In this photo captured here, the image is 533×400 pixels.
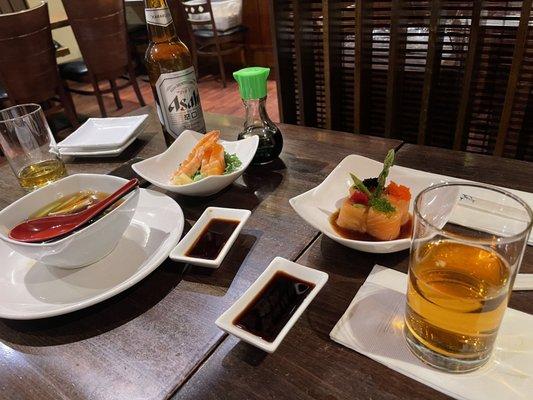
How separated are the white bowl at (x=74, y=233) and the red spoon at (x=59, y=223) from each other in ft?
0.08

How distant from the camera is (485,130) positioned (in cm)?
188

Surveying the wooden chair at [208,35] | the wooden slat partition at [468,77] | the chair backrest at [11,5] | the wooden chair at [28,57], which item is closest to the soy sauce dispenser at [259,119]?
the wooden slat partition at [468,77]

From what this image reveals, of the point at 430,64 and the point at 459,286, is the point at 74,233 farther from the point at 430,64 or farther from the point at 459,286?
the point at 430,64

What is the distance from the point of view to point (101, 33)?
335cm

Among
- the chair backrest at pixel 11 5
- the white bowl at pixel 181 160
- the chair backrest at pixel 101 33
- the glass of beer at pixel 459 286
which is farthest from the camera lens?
the chair backrest at pixel 11 5

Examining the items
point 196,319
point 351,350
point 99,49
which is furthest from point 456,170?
point 99,49

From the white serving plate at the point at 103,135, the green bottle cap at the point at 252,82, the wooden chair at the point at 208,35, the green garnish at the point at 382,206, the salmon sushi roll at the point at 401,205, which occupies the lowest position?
the wooden chair at the point at 208,35

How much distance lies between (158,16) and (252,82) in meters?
0.33

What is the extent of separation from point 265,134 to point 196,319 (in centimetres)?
62

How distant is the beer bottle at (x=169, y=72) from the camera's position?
43.8 inches

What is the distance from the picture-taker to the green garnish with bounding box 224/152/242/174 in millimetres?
1055

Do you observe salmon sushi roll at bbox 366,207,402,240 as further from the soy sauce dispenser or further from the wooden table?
the soy sauce dispenser

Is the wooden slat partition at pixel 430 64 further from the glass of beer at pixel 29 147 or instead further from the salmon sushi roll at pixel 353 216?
the glass of beer at pixel 29 147

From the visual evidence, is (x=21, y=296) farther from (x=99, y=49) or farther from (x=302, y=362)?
(x=99, y=49)
